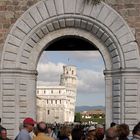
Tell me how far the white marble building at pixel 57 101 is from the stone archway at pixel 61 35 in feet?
347

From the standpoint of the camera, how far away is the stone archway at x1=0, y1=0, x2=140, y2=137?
17.3m

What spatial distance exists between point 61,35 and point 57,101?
361ft

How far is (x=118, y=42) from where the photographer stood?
57.6ft

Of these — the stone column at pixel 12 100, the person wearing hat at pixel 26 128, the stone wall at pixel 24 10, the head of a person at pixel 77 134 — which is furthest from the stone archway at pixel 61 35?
the person wearing hat at pixel 26 128

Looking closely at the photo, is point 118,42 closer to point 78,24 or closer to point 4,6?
point 78,24

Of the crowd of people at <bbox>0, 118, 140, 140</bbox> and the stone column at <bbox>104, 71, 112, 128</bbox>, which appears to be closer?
the crowd of people at <bbox>0, 118, 140, 140</bbox>

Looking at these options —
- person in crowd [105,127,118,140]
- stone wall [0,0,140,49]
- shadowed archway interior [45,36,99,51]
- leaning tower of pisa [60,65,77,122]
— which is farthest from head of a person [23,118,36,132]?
leaning tower of pisa [60,65,77,122]

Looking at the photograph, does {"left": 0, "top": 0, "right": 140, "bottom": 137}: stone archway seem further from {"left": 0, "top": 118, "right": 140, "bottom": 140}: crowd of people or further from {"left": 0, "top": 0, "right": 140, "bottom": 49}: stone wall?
{"left": 0, "top": 118, "right": 140, "bottom": 140}: crowd of people

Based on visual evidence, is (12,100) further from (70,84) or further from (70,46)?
(70,84)

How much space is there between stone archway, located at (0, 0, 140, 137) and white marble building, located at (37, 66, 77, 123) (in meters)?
106

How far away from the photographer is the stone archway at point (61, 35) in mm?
17344

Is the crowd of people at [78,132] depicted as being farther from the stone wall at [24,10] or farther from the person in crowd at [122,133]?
the stone wall at [24,10]

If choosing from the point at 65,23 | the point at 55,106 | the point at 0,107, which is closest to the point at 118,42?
the point at 65,23

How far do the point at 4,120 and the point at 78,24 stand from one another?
3.79 metres
